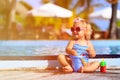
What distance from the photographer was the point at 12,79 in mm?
3055

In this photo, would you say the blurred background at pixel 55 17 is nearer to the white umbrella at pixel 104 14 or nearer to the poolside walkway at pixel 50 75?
the white umbrella at pixel 104 14

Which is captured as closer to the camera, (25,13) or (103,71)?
(103,71)

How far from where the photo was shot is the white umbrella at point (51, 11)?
859 cm

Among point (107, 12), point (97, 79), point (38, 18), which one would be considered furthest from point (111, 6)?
point (97, 79)

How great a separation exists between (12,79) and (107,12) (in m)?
6.13

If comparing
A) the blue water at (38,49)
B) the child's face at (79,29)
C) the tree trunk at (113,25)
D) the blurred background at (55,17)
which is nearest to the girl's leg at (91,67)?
the child's face at (79,29)

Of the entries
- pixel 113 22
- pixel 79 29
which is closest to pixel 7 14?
pixel 113 22

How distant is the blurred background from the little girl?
4.78 meters

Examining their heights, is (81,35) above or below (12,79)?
above

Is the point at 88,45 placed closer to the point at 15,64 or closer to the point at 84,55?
the point at 84,55

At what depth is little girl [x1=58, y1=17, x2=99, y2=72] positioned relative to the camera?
138 inches

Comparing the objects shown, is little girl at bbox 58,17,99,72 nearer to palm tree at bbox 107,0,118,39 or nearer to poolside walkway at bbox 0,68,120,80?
poolside walkway at bbox 0,68,120,80

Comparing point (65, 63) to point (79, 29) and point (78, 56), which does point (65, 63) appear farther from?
point (79, 29)

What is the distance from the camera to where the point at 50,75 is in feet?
10.8
